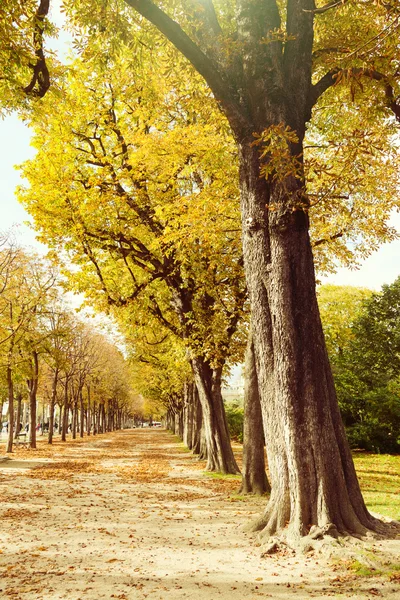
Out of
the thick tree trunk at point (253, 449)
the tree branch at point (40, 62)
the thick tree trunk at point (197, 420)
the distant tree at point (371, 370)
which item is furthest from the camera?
the distant tree at point (371, 370)

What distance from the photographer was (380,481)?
1562 cm

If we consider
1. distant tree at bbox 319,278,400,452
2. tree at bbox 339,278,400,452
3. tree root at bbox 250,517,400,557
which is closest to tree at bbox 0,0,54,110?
tree root at bbox 250,517,400,557

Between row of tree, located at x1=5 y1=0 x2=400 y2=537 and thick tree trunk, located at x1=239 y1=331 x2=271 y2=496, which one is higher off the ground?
row of tree, located at x1=5 y1=0 x2=400 y2=537

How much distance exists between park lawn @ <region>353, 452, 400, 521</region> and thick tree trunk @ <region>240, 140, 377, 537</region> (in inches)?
103

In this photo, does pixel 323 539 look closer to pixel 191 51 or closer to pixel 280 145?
pixel 280 145

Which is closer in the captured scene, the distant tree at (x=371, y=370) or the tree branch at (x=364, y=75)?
the tree branch at (x=364, y=75)

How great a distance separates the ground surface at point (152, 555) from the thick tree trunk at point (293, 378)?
2.06ft

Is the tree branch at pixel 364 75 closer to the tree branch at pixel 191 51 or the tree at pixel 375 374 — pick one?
Answer: the tree branch at pixel 191 51

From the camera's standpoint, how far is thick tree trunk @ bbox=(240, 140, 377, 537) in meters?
6.03

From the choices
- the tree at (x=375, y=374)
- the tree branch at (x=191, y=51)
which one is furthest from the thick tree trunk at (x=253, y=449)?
the tree at (x=375, y=374)

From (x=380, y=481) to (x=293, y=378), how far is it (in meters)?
11.7

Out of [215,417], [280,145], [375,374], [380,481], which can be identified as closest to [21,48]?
[280,145]

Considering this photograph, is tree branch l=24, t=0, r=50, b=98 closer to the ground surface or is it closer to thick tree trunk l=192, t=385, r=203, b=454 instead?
the ground surface

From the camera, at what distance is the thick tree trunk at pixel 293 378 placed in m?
6.03
